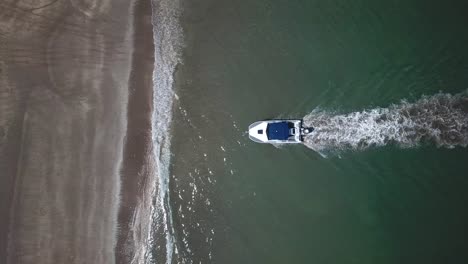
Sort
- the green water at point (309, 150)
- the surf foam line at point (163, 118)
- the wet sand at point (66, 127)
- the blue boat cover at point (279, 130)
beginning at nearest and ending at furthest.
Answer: the green water at point (309, 150) < the blue boat cover at point (279, 130) < the wet sand at point (66, 127) < the surf foam line at point (163, 118)

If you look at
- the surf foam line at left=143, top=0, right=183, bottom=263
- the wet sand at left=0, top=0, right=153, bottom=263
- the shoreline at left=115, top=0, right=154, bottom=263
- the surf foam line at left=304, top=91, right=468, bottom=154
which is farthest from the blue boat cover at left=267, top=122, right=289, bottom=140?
the wet sand at left=0, top=0, right=153, bottom=263

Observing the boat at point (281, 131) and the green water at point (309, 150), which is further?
the boat at point (281, 131)

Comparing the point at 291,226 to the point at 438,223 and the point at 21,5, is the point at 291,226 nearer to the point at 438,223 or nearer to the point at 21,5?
the point at 438,223

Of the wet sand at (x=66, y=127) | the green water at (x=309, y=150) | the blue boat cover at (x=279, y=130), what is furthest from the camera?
the wet sand at (x=66, y=127)

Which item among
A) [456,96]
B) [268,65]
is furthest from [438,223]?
[268,65]

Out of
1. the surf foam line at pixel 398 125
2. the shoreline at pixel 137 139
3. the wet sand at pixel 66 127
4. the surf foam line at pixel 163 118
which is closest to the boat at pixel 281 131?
the surf foam line at pixel 398 125

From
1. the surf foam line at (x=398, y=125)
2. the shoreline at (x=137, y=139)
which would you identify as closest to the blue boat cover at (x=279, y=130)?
the surf foam line at (x=398, y=125)

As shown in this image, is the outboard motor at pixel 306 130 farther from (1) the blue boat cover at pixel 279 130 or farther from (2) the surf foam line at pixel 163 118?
(2) the surf foam line at pixel 163 118
